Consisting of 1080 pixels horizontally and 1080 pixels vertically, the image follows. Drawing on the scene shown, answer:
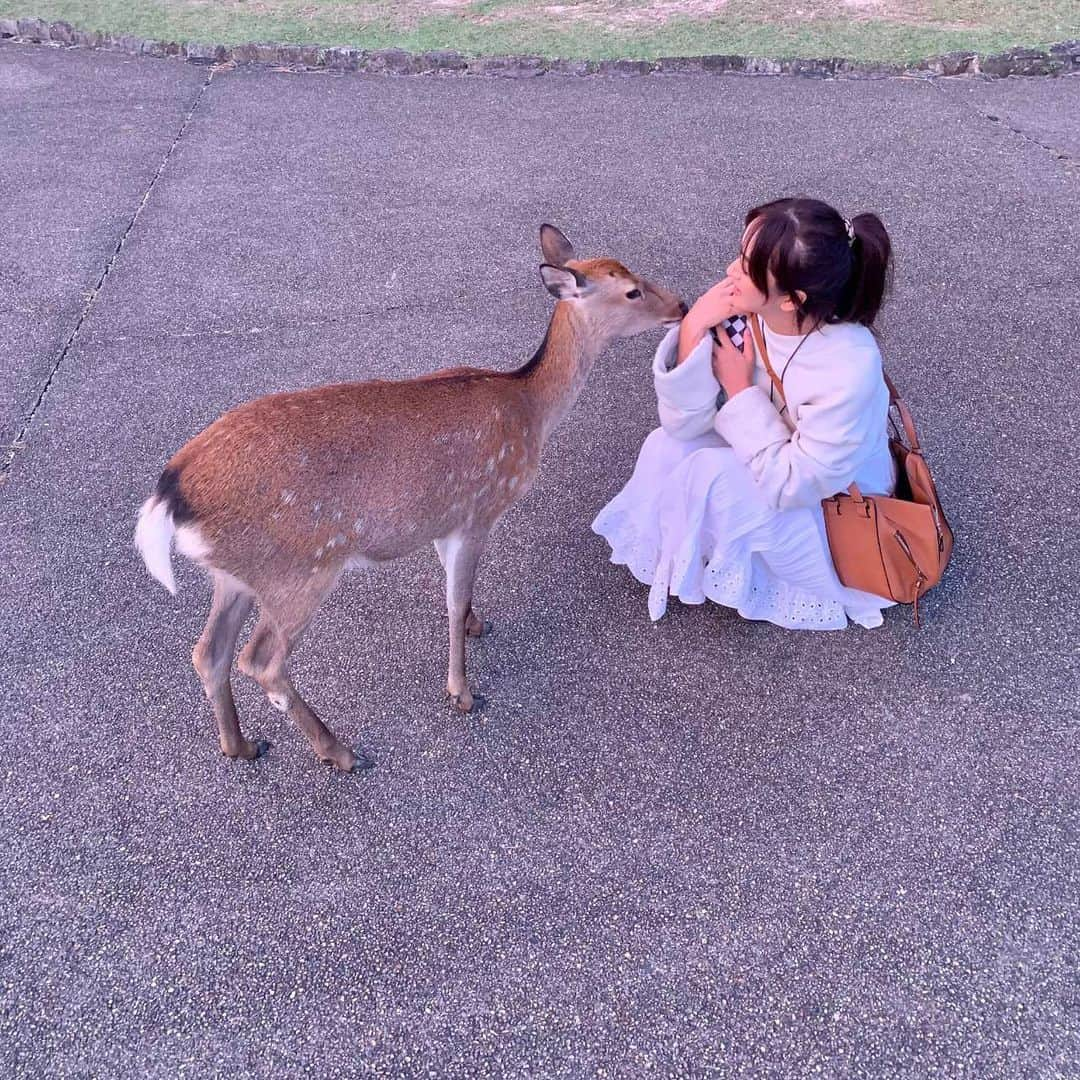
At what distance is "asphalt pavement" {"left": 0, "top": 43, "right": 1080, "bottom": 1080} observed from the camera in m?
2.03

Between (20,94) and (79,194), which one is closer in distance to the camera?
(79,194)

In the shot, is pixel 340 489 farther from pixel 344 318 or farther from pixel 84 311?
pixel 84 311

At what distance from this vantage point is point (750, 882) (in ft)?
7.51

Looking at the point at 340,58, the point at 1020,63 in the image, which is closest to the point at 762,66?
the point at 1020,63

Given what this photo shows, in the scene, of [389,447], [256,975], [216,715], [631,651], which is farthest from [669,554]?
[256,975]

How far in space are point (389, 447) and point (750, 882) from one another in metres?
1.40

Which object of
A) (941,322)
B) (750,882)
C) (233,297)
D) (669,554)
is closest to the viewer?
(750,882)

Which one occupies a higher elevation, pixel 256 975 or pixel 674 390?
pixel 674 390

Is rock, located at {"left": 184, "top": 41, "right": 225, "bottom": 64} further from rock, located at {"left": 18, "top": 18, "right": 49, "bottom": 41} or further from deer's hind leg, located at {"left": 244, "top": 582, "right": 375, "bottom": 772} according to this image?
deer's hind leg, located at {"left": 244, "top": 582, "right": 375, "bottom": 772}

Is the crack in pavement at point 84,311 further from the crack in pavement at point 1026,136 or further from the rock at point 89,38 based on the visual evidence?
the crack in pavement at point 1026,136

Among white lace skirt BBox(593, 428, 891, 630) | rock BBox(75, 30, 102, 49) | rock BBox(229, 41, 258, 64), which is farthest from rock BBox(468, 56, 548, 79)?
white lace skirt BBox(593, 428, 891, 630)

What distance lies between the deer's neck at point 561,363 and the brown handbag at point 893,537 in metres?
0.57

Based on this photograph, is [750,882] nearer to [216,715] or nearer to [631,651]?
[631,651]

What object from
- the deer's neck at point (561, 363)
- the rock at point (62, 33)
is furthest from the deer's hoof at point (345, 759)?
the rock at point (62, 33)
